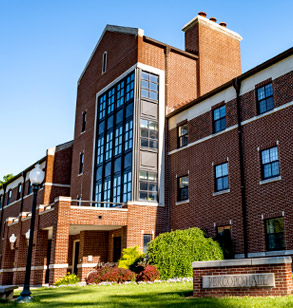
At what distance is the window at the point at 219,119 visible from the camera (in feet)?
71.7

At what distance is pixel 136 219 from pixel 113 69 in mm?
12322

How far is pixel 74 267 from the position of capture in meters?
27.9

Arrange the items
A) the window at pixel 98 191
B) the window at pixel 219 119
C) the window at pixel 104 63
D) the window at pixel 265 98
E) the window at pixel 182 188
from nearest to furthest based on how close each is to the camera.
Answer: the window at pixel 265 98 → the window at pixel 219 119 → the window at pixel 182 188 → the window at pixel 98 191 → the window at pixel 104 63

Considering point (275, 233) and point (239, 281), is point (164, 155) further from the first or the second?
point (239, 281)

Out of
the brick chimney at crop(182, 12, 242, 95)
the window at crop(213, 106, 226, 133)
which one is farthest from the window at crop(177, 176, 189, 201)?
the brick chimney at crop(182, 12, 242, 95)

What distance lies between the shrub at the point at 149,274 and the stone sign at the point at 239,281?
24.4 ft

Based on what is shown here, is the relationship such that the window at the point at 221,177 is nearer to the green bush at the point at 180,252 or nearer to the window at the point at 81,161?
the green bush at the point at 180,252

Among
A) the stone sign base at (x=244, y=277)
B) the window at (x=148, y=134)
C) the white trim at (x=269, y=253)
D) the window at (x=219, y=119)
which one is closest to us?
the stone sign base at (x=244, y=277)

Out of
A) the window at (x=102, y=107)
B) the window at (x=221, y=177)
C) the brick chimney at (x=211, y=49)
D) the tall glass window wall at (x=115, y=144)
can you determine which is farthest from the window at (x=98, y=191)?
the brick chimney at (x=211, y=49)

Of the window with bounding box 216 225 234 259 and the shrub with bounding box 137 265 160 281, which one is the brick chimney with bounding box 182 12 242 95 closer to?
the window with bounding box 216 225 234 259

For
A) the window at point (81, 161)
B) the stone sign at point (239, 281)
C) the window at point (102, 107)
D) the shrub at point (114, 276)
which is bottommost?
the shrub at point (114, 276)

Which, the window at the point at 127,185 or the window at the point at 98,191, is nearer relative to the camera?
the window at the point at 127,185

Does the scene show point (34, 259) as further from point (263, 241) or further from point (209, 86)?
point (209, 86)

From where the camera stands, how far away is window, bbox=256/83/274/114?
754 inches
